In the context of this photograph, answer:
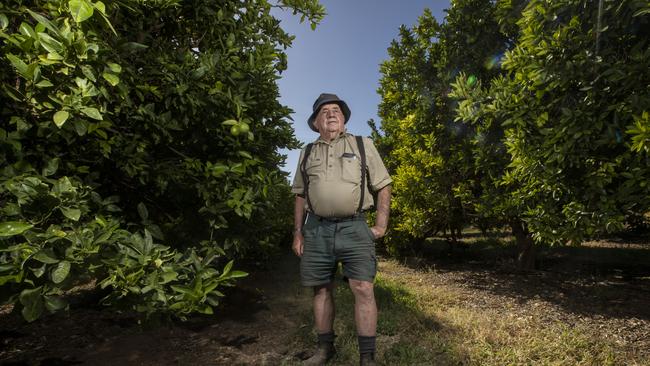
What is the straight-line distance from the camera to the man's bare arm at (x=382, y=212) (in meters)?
3.50

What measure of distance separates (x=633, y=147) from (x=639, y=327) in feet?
9.61

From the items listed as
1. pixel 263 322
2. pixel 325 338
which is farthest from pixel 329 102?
pixel 263 322

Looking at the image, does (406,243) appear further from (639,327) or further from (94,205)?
(94,205)

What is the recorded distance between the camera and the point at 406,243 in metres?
12.0

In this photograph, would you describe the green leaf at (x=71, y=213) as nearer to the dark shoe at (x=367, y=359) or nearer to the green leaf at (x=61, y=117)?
the green leaf at (x=61, y=117)

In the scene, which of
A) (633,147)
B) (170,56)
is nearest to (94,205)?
(170,56)

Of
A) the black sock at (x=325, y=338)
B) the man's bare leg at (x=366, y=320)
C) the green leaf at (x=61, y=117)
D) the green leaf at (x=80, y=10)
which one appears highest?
the green leaf at (x=80, y=10)

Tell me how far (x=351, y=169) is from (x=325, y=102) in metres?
0.76

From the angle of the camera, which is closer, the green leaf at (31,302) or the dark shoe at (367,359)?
the green leaf at (31,302)

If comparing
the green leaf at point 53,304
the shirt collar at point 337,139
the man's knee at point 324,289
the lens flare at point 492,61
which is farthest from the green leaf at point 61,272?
the lens flare at point 492,61

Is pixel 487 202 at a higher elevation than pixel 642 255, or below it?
higher

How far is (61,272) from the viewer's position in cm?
183

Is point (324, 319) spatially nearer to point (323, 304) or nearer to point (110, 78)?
point (323, 304)

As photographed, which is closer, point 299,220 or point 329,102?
point 329,102
